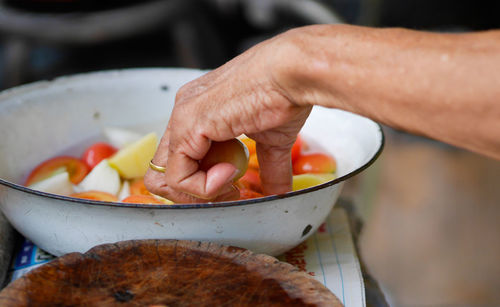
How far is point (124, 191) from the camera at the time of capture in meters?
1.12

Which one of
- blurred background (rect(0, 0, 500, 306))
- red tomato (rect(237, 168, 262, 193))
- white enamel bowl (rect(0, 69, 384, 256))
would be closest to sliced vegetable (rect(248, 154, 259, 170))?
red tomato (rect(237, 168, 262, 193))

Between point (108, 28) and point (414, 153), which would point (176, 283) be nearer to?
point (108, 28)

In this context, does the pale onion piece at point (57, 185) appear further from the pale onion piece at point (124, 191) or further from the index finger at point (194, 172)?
the index finger at point (194, 172)

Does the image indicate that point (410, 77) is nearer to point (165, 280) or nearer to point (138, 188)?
point (165, 280)

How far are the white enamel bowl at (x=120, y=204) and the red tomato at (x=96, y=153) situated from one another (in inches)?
2.4

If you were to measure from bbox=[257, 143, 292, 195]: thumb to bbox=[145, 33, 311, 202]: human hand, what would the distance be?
4cm

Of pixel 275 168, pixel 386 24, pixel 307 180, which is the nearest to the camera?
pixel 275 168

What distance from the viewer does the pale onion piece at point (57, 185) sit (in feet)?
3.49

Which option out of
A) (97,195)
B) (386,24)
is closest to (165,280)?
(97,195)

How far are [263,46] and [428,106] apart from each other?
25cm

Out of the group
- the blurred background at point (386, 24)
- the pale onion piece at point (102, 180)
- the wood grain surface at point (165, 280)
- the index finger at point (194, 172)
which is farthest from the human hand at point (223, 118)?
the blurred background at point (386, 24)

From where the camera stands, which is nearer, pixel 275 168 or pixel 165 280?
pixel 165 280

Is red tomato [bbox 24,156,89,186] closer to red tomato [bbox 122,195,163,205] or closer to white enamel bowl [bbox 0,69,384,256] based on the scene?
white enamel bowl [bbox 0,69,384,256]

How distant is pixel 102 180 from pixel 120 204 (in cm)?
36
